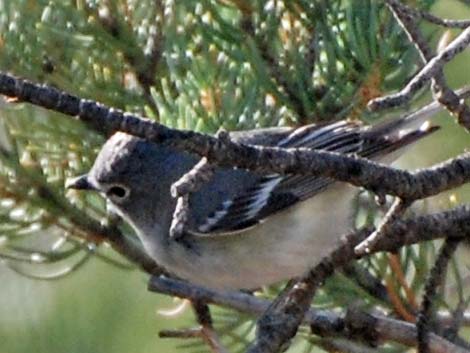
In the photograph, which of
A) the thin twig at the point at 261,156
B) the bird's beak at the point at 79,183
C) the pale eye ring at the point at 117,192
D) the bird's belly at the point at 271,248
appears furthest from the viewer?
the pale eye ring at the point at 117,192

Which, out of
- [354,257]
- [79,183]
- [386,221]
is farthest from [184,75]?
[386,221]

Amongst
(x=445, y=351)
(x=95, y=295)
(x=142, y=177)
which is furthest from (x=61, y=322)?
(x=445, y=351)

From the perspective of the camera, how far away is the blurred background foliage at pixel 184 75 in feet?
5.59

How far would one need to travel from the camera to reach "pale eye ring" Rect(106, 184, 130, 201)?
→ 8.12 ft

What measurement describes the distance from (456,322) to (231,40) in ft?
1.63

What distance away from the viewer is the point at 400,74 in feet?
5.74

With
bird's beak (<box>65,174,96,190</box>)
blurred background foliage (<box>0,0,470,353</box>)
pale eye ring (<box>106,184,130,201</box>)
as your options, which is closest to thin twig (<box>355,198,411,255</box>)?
blurred background foliage (<box>0,0,470,353</box>)

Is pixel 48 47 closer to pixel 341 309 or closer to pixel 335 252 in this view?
pixel 341 309

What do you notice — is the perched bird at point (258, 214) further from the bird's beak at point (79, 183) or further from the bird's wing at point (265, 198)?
the bird's beak at point (79, 183)

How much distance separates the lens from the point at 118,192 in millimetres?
2553

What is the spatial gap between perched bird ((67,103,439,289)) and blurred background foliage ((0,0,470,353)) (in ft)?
0.74

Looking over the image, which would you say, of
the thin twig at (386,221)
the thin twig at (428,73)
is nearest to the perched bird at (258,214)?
the thin twig at (386,221)

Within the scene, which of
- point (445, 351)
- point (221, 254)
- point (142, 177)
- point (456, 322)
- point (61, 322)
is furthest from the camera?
point (61, 322)

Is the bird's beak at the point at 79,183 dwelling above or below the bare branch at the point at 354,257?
below
